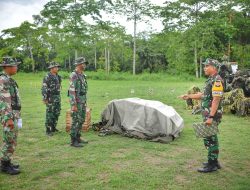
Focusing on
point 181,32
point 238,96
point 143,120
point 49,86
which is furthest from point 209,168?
point 181,32

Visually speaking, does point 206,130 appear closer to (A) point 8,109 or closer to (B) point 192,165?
(B) point 192,165

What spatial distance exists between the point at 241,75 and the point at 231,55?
87.9 feet

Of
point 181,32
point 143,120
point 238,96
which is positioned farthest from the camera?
point 181,32

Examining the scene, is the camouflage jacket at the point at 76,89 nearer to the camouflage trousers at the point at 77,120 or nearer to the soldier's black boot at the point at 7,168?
the camouflage trousers at the point at 77,120

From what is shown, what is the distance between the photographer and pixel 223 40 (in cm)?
4000

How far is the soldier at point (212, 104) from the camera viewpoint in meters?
6.07

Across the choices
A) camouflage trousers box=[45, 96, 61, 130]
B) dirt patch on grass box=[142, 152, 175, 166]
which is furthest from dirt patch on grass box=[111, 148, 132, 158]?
camouflage trousers box=[45, 96, 61, 130]

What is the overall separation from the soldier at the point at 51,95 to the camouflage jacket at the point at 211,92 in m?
4.66

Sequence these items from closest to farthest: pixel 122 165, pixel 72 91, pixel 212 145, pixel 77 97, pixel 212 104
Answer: pixel 212 104
pixel 212 145
pixel 122 165
pixel 72 91
pixel 77 97

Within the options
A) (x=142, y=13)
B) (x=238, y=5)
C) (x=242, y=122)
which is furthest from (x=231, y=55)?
(x=242, y=122)

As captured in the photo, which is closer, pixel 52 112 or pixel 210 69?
pixel 210 69

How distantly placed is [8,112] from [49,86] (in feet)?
11.4

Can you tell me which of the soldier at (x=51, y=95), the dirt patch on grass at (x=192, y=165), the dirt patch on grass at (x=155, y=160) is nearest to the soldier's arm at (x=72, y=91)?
the soldier at (x=51, y=95)

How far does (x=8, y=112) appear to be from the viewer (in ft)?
20.1
